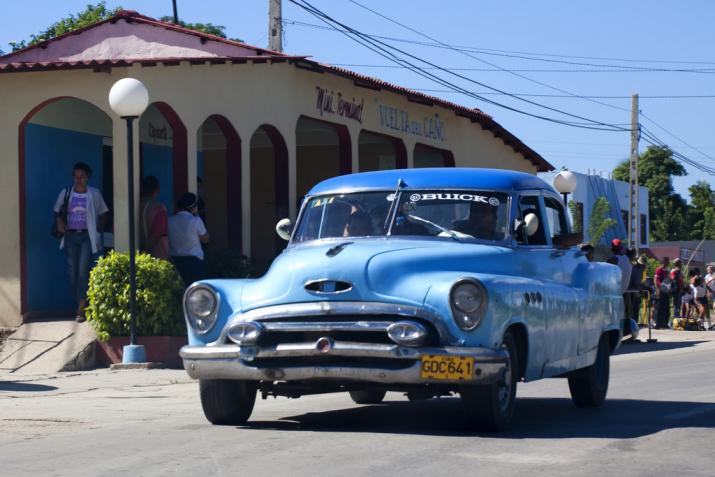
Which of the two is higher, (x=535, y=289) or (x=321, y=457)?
(x=535, y=289)

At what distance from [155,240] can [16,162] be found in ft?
7.05

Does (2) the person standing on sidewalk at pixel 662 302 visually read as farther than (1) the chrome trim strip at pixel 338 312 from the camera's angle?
Yes

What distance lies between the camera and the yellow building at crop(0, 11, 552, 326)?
1675 centimetres

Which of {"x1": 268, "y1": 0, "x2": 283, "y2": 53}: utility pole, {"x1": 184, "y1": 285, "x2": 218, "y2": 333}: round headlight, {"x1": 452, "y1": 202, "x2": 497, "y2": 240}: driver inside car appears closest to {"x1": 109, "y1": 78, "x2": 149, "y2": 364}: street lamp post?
{"x1": 184, "y1": 285, "x2": 218, "y2": 333}: round headlight

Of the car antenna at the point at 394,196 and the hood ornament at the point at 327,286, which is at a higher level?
the car antenna at the point at 394,196

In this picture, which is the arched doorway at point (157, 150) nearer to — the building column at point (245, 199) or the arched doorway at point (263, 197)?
the building column at point (245, 199)

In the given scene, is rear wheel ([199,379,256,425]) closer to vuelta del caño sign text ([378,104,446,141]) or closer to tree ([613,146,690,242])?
vuelta del caño sign text ([378,104,446,141])

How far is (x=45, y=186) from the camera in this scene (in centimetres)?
1747

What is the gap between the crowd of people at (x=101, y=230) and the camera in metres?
16.1

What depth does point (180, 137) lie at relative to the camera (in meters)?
17.5

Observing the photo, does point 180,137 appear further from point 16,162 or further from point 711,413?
point 711,413

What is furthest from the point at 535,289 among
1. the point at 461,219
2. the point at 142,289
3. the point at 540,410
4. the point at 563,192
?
the point at 563,192

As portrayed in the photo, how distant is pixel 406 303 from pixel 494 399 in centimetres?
86

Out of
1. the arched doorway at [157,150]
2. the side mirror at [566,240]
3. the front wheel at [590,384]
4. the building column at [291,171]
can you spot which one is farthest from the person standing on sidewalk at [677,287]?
the side mirror at [566,240]
